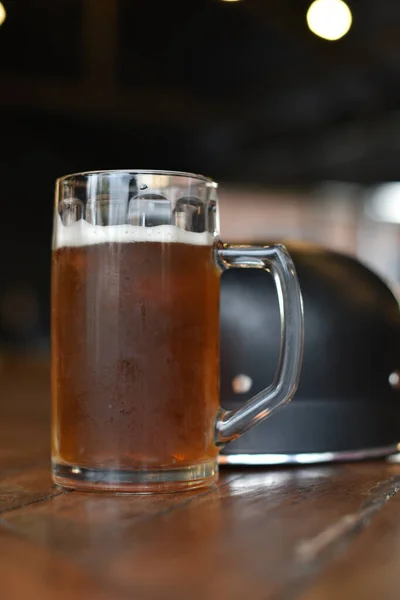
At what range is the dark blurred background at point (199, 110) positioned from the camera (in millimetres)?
3684

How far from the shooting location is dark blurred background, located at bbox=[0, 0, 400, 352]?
145 inches

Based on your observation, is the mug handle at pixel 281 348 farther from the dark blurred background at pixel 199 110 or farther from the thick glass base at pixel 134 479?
the dark blurred background at pixel 199 110

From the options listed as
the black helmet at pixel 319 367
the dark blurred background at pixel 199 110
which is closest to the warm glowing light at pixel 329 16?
the black helmet at pixel 319 367

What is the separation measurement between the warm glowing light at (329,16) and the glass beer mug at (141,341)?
1223mm

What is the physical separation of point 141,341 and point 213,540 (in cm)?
20

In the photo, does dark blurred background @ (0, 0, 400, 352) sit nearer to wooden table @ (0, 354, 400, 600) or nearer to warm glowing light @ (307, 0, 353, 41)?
warm glowing light @ (307, 0, 353, 41)

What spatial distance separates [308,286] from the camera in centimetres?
90

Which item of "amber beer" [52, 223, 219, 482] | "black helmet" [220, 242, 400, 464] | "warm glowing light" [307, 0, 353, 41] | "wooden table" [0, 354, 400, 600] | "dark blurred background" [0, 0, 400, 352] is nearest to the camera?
"wooden table" [0, 354, 400, 600]

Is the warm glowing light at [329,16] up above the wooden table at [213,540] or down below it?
above

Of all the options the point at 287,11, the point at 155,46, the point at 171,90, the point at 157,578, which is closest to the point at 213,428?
the point at 157,578

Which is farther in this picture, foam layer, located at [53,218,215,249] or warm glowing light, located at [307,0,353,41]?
warm glowing light, located at [307,0,353,41]

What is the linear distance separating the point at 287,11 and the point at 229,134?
3.05m

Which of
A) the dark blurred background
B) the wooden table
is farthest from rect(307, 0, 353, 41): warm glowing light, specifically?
the wooden table

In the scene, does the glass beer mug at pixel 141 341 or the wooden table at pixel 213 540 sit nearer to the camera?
the wooden table at pixel 213 540
